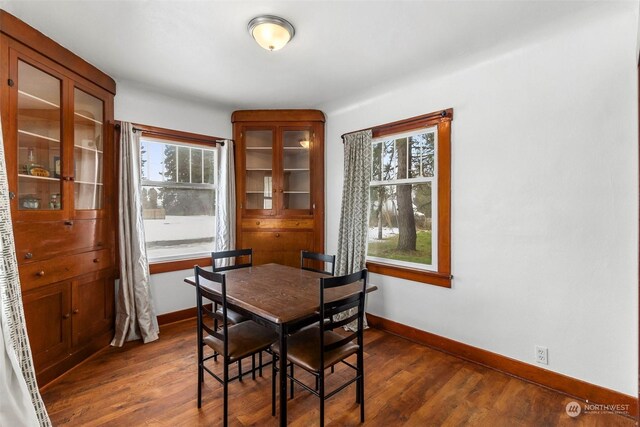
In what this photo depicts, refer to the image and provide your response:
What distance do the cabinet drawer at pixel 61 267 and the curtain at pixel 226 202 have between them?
118 centimetres

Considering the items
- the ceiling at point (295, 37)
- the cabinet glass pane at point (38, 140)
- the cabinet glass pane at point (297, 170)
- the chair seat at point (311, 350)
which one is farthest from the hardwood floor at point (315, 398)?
the ceiling at point (295, 37)

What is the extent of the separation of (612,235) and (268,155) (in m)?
3.38

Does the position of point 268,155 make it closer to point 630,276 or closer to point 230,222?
point 230,222

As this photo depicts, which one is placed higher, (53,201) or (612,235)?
(53,201)

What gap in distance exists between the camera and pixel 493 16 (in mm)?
1962

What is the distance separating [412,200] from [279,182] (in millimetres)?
1675

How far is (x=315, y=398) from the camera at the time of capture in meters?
2.08

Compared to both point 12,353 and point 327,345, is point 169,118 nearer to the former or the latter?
point 12,353

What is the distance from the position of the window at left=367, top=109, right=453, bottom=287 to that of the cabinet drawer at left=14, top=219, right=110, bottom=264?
2777mm

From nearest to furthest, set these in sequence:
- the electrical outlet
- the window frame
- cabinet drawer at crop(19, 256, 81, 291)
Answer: cabinet drawer at crop(19, 256, 81, 291) < the electrical outlet < the window frame

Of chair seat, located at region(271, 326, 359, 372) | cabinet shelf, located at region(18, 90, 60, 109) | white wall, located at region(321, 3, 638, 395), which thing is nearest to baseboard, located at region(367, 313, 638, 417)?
white wall, located at region(321, 3, 638, 395)

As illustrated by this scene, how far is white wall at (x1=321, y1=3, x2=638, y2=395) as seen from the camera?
1946 millimetres

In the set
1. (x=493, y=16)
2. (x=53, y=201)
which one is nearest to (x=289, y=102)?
(x=493, y=16)

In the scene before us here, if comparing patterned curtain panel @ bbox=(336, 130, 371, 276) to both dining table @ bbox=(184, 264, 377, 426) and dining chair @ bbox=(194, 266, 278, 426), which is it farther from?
dining chair @ bbox=(194, 266, 278, 426)
